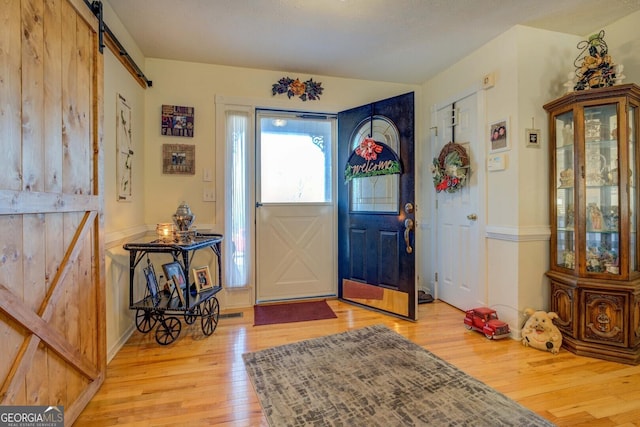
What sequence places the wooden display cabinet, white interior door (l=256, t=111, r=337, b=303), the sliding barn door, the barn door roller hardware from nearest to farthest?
the sliding barn door, the barn door roller hardware, the wooden display cabinet, white interior door (l=256, t=111, r=337, b=303)

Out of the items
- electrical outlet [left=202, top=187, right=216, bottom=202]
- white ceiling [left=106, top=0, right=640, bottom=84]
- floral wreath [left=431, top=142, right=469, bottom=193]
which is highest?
white ceiling [left=106, top=0, right=640, bottom=84]

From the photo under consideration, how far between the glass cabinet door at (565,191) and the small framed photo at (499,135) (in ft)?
1.20

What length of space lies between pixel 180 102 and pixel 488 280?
339 cm

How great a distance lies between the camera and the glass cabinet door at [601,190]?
2.20 m

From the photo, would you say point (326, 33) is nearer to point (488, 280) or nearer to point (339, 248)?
point (339, 248)

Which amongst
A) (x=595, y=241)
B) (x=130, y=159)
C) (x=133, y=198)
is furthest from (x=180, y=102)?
(x=595, y=241)

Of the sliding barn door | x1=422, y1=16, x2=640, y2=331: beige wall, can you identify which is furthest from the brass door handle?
the sliding barn door

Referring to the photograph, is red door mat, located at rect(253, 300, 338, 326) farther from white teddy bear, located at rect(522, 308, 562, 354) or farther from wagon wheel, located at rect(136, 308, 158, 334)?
white teddy bear, located at rect(522, 308, 562, 354)

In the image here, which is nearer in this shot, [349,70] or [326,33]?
[326,33]

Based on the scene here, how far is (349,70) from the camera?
324cm

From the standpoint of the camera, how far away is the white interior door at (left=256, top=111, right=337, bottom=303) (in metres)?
3.33

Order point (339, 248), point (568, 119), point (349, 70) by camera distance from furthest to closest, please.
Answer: point (339, 248)
point (349, 70)
point (568, 119)

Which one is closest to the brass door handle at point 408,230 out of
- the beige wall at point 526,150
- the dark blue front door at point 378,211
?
the dark blue front door at point 378,211

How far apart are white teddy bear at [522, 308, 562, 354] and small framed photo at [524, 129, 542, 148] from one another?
134 centimetres
